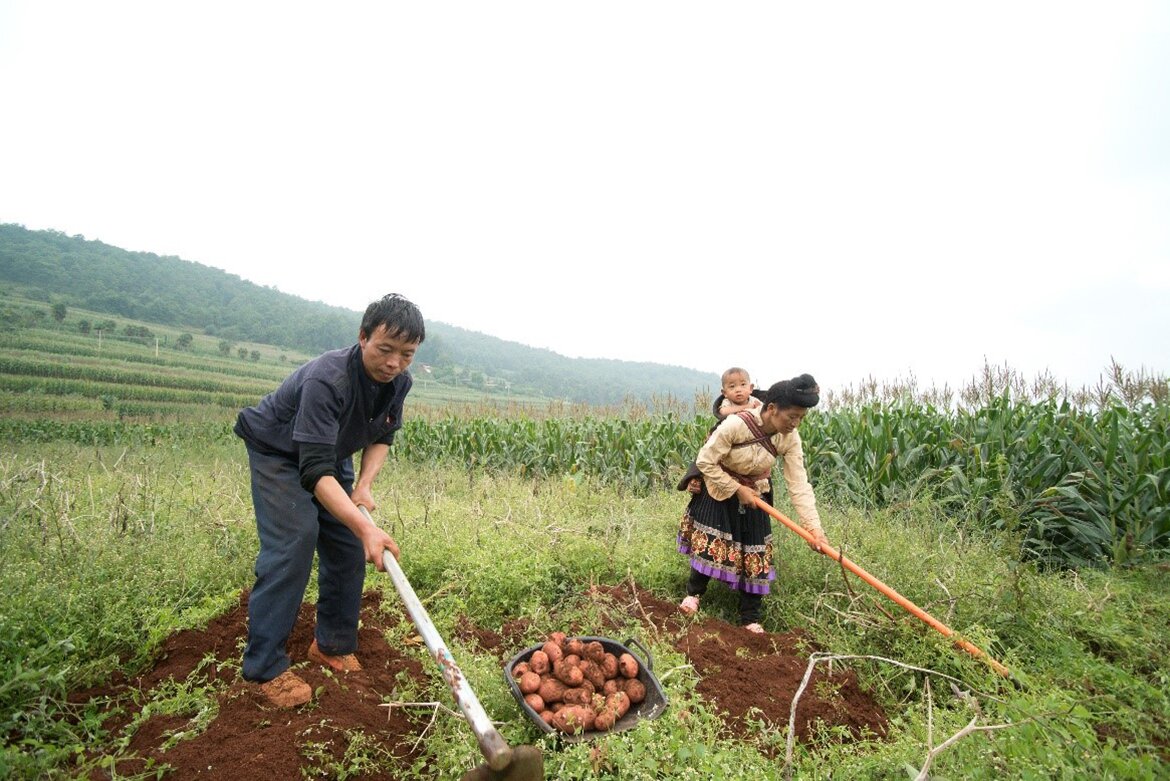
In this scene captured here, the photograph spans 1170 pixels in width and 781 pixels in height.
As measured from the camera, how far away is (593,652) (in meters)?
2.78

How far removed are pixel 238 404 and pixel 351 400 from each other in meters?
29.2

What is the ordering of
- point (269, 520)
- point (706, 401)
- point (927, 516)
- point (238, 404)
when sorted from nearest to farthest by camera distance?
point (269, 520)
point (927, 516)
point (706, 401)
point (238, 404)

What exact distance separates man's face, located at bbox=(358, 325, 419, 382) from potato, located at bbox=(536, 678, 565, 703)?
1.52 m

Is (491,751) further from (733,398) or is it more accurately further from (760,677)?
(733,398)

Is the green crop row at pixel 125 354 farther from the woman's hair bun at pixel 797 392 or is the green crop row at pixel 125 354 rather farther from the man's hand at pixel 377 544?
the woman's hair bun at pixel 797 392

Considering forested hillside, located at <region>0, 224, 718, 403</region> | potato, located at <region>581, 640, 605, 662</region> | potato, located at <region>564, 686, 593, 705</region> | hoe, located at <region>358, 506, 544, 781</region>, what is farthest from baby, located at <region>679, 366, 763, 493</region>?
forested hillside, located at <region>0, 224, 718, 403</region>

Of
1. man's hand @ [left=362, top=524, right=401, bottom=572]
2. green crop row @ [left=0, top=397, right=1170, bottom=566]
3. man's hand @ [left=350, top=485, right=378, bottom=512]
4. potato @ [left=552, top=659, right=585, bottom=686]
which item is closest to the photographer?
man's hand @ [left=362, top=524, right=401, bottom=572]

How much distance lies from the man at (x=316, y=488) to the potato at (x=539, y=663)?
850 millimetres

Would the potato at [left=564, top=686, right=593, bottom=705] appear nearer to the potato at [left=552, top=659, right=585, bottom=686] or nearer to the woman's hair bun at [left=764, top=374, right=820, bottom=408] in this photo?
the potato at [left=552, top=659, right=585, bottom=686]

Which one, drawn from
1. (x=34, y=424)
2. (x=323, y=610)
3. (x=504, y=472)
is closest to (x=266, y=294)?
(x=34, y=424)

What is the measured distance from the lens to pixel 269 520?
276 centimetres

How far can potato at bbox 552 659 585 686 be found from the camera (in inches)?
101

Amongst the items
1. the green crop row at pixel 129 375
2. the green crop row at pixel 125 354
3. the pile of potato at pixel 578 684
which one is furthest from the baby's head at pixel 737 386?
the green crop row at pixel 125 354

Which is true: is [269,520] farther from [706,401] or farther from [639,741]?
[706,401]
